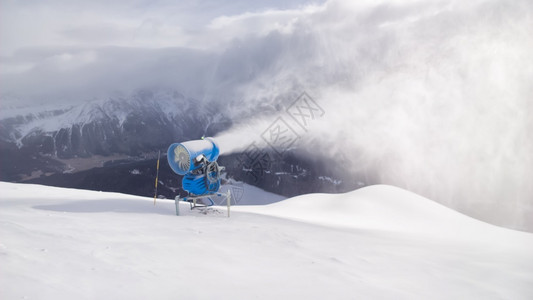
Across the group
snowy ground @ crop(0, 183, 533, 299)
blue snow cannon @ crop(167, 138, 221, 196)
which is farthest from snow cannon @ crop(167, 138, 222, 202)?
snowy ground @ crop(0, 183, 533, 299)

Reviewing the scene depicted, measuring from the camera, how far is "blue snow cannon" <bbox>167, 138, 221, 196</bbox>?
1120 cm

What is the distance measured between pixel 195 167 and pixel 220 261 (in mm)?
6354

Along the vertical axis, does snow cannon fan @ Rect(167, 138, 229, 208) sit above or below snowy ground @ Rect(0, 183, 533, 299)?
above

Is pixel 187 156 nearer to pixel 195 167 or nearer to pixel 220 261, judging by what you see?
pixel 195 167

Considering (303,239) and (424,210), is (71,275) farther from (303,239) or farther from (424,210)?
(424,210)

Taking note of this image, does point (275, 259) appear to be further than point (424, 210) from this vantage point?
No

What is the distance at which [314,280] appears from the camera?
4.92 meters

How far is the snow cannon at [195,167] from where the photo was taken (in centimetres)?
A: 1120

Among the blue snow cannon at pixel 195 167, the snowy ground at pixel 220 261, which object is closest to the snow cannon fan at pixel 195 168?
the blue snow cannon at pixel 195 167

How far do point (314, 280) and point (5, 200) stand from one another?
9483 mm

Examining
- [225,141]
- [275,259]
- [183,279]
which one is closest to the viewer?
[183,279]

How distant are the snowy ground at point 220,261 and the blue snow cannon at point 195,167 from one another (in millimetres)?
2062

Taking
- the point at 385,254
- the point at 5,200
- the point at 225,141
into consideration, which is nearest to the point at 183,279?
the point at 385,254

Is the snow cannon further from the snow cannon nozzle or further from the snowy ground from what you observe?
the snowy ground
